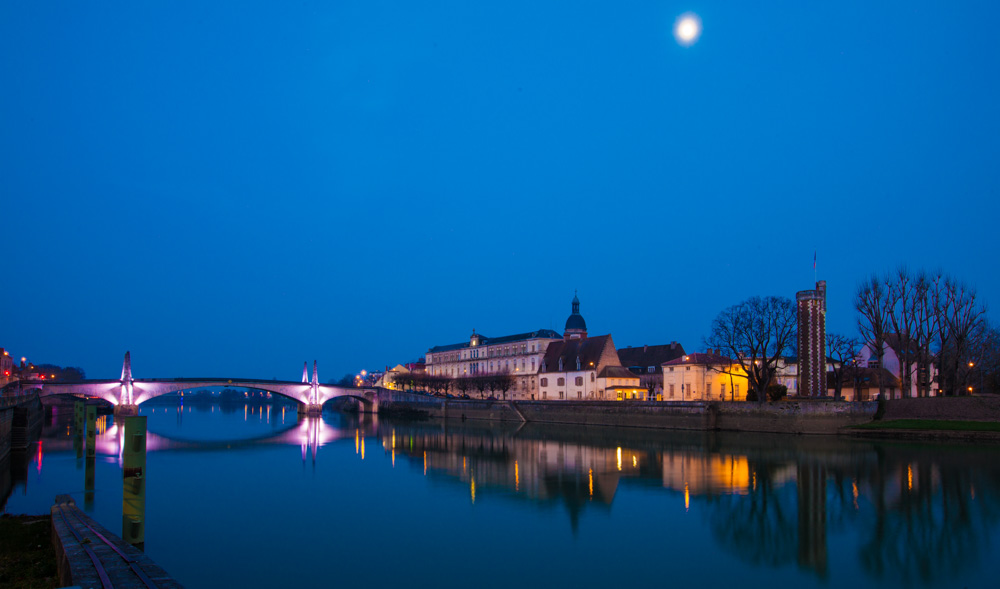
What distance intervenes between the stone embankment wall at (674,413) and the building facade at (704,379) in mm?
6531

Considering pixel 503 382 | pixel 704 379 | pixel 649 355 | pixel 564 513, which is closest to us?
pixel 564 513

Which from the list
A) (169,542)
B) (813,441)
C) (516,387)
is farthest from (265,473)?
(516,387)

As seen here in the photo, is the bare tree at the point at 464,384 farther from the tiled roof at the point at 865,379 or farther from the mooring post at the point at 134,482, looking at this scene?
the mooring post at the point at 134,482

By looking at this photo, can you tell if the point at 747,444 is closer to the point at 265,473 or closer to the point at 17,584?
the point at 265,473

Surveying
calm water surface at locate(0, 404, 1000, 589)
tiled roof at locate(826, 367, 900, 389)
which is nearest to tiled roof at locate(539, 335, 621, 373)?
tiled roof at locate(826, 367, 900, 389)

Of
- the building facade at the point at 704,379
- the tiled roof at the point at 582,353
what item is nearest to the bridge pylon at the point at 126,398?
the tiled roof at the point at 582,353

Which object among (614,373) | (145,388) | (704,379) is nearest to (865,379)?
(704,379)

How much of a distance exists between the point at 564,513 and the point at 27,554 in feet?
37.6

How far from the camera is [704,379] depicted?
174 feet

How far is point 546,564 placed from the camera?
42.5ft

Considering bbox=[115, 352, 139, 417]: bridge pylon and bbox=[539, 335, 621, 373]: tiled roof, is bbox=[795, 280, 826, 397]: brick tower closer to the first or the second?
bbox=[539, 335, 621, 373]: tiled roof

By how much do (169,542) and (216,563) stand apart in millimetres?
2402

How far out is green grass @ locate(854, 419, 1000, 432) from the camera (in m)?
35.2

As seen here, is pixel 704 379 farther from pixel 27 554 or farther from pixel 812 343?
pixel 27 554
